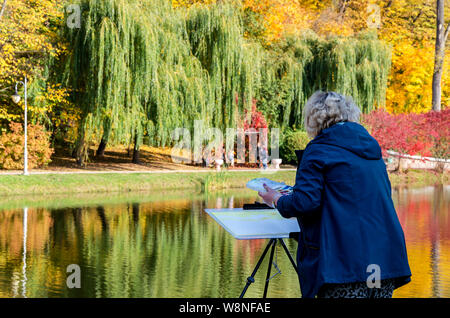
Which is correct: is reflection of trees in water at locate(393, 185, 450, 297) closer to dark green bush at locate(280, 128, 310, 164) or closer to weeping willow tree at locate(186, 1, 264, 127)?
weeping willow tree at locate(186, 1, 264, 127)

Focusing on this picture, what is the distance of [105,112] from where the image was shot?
22578mm

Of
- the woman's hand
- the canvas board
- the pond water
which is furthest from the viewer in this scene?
the pond water

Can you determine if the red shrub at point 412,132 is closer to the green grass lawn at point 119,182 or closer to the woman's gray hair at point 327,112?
the green grass lawn at point 119,182

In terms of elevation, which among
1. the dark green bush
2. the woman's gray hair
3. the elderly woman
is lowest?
the dark green bush

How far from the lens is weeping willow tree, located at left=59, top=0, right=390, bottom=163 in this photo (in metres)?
21.6

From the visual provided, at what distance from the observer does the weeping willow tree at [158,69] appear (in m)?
21.6

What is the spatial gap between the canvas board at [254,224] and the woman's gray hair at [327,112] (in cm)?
114

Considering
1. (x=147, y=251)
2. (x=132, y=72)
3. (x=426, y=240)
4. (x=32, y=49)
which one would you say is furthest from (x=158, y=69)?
(x=426, y=240)

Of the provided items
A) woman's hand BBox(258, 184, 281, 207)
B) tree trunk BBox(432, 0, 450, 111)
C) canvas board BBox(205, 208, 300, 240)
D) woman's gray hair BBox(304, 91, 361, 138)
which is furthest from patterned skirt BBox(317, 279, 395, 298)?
tree trunk BBox(432, 0, 450, 111)

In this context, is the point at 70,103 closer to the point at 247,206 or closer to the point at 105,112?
the point at 105,112

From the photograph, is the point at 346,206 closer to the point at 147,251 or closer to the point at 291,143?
the point at 147,251

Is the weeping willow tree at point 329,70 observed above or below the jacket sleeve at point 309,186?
above

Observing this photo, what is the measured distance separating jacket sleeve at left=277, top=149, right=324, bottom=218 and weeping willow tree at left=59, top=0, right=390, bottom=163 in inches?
732

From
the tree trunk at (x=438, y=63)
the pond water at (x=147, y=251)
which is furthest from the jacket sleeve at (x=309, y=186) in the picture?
the tree trunk at (x=438, y=63)
